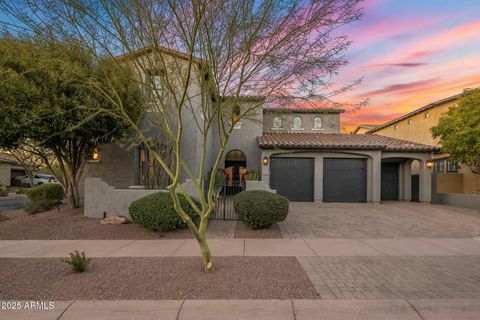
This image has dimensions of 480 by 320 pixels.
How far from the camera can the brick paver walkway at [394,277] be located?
443 cm

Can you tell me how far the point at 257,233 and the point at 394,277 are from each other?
416cm

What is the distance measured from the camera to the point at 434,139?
65.0 ft

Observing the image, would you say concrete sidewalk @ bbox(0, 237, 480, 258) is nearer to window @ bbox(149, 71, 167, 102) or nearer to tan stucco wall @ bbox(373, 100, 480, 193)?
window @ bbox(149, 71, 167, 102)

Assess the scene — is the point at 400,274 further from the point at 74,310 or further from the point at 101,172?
the point at 101,172

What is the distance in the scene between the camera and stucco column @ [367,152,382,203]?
16.9 m

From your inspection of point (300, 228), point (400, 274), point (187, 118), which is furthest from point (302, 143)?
point (400, 274)

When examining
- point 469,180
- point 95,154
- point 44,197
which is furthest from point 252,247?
point 469,180

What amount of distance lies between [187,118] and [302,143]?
7094mm

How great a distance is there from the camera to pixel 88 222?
9906 millimetres

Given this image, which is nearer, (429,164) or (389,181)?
(429,164)

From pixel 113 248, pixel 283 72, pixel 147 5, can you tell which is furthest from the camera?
pixel 113 248

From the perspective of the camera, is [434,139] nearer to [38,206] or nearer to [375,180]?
[375,180]

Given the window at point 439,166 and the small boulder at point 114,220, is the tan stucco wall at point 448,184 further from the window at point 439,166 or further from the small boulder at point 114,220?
the small boulder at point 114,220

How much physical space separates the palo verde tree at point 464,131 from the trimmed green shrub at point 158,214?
14720mm
